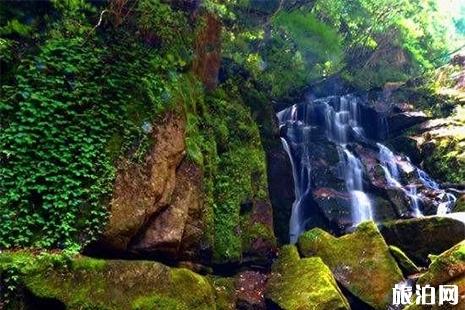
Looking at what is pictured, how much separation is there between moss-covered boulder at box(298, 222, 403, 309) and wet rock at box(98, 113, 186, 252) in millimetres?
3883

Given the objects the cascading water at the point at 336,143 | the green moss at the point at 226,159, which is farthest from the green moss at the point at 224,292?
the cascading water at the point at 336,143

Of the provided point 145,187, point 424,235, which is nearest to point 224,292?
point 145,187

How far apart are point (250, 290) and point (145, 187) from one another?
3.24m

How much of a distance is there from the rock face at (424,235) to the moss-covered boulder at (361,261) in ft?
4.56

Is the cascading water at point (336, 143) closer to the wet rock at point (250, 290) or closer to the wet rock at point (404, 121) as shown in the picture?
Result: the wet rock at point (404, 121)

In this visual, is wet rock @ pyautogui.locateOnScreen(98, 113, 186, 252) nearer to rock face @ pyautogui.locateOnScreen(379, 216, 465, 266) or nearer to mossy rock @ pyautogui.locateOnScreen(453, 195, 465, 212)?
rock face @ pyautogui.locateOnScreen(379, 216, 465, 266)

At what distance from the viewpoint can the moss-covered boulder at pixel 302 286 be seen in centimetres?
767

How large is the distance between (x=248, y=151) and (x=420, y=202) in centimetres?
698

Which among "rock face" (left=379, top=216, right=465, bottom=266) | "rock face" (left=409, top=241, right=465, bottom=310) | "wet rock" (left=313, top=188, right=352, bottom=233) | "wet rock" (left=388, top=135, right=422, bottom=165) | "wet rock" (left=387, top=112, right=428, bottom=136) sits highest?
"wet rock" (left=387, top=112, right=428, bottom=136)

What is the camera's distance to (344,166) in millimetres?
15398

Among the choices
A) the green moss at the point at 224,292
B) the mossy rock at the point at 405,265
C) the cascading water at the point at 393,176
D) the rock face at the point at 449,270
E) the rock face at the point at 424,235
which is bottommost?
the green moss at the point at 224,292

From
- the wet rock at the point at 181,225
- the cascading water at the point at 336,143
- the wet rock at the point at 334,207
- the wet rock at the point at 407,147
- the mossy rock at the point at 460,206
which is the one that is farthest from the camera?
the wet rock at the point at 407,147

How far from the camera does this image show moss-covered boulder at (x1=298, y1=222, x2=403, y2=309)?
8531 mm
